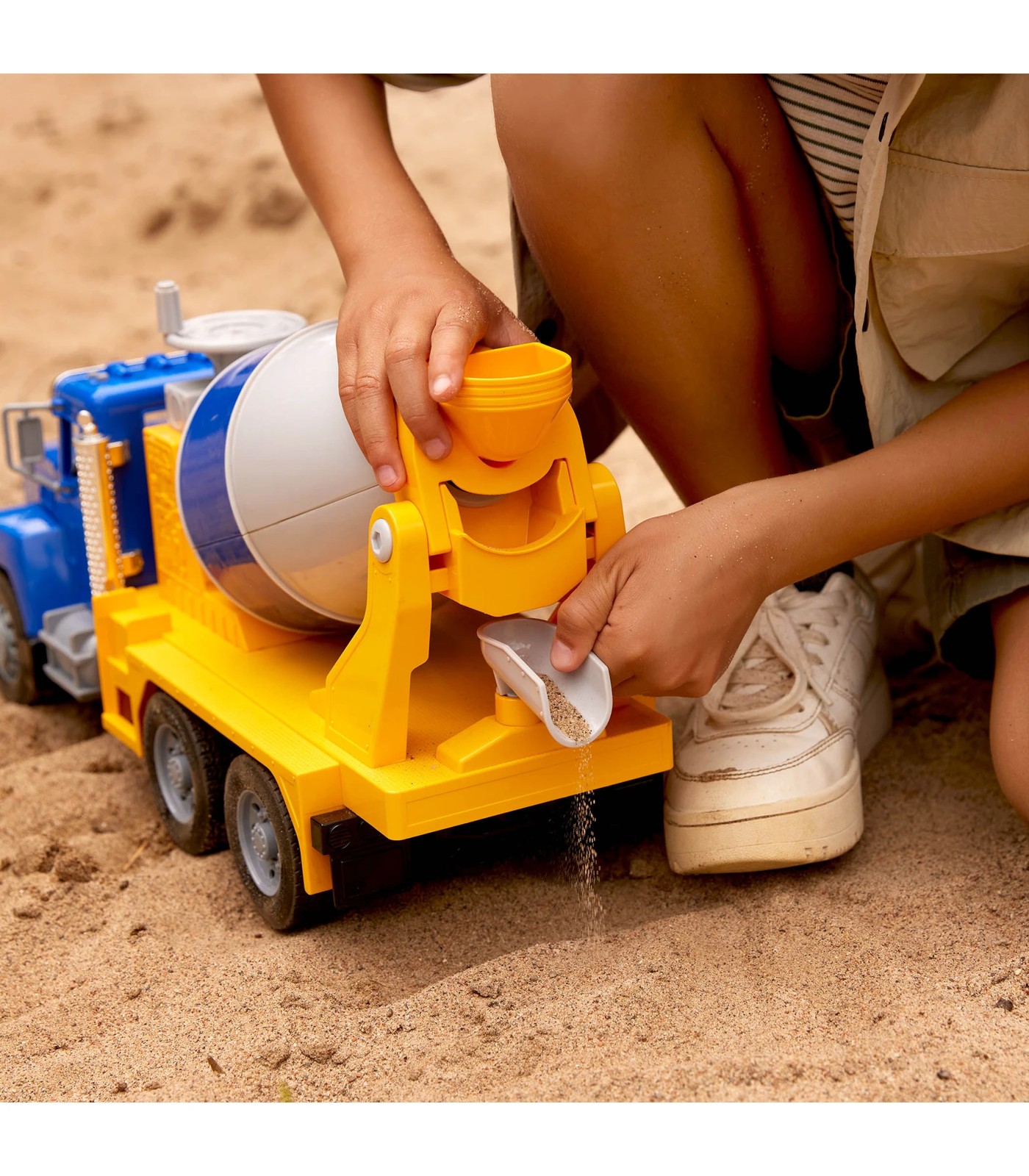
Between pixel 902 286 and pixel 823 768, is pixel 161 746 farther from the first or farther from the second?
pixel 902 286

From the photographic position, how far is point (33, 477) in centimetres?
158

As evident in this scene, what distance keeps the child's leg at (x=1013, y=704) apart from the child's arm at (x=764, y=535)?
114 mm

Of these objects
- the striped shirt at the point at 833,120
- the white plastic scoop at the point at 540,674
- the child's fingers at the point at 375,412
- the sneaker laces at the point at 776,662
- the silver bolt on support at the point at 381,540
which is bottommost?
the sneaker laces at the point at 776,662

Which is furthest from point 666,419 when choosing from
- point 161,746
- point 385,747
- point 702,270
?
point 161,746

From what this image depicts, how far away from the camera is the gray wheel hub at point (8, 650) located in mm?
1628

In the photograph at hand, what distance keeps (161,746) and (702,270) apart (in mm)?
684

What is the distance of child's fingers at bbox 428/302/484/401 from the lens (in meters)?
0.99

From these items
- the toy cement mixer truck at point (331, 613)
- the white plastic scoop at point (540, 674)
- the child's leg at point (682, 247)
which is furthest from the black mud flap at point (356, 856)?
the child's leg at point (682, 247)

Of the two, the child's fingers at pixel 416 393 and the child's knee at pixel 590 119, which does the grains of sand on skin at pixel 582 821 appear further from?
the child's knee at pixel 590 119

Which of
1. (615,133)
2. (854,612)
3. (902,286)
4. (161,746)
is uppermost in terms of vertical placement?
(615,133)

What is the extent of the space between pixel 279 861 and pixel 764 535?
48 centimetres

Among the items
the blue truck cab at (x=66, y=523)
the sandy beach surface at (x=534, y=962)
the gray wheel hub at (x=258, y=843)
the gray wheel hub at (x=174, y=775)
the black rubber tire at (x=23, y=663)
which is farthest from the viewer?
the black rubber tire at (x=23, y=663)

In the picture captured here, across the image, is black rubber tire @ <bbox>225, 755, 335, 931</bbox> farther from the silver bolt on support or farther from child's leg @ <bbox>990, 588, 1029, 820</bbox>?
child's leg @ <bbox>990, 588, 1029, 820</bbox>

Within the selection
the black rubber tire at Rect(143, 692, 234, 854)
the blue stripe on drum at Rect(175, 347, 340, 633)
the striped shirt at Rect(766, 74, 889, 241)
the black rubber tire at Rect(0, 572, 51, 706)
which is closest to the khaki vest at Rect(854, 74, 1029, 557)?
the striped shirt at Rect(766, 74, 889, 241)
